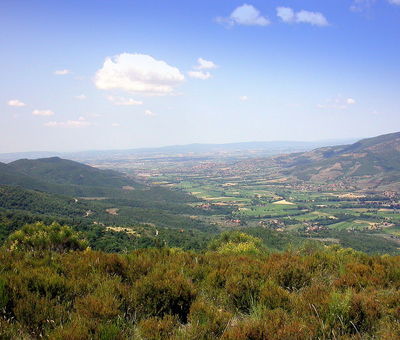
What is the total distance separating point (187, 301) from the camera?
5188mm

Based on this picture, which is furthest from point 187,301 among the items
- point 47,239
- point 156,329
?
point 47,239

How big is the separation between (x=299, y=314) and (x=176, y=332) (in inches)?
81.9

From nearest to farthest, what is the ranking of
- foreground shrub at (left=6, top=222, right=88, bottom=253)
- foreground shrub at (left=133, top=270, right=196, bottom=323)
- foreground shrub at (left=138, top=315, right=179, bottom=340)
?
foreground shrub at (left=138, top=315, right=179, bottom=340) → foreground shrub at (left=133, top=270, right=196, bottom=323) → foreground shrub at (left=6, top=222, right=88, bottom=253)

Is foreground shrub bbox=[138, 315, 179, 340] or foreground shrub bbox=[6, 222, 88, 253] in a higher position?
foreground shrub bbox=[138, 315, 179, 340]

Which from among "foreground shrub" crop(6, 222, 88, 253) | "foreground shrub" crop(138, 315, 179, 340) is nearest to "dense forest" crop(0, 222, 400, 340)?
"foreground shrub" crop(138, 315, 179, 340)

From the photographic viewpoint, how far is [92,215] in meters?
104

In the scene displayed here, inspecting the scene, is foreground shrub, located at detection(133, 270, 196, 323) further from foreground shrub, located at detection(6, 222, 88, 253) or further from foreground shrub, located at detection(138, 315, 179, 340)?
foreground shrub, located at detection(6, 222, 88, 253)

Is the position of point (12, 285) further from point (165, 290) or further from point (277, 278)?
point (277, 278)

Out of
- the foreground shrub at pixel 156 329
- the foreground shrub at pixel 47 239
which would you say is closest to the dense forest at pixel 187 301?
the foreground shrub at pixel 156 329

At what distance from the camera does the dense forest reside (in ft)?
12.6

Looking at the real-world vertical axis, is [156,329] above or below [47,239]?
above

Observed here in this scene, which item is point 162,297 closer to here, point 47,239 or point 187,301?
point 187,301

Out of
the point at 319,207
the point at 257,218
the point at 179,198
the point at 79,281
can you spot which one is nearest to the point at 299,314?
the point at 79,281

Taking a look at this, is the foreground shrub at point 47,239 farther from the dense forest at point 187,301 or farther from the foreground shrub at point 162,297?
the foreground shrub at point 162,297
